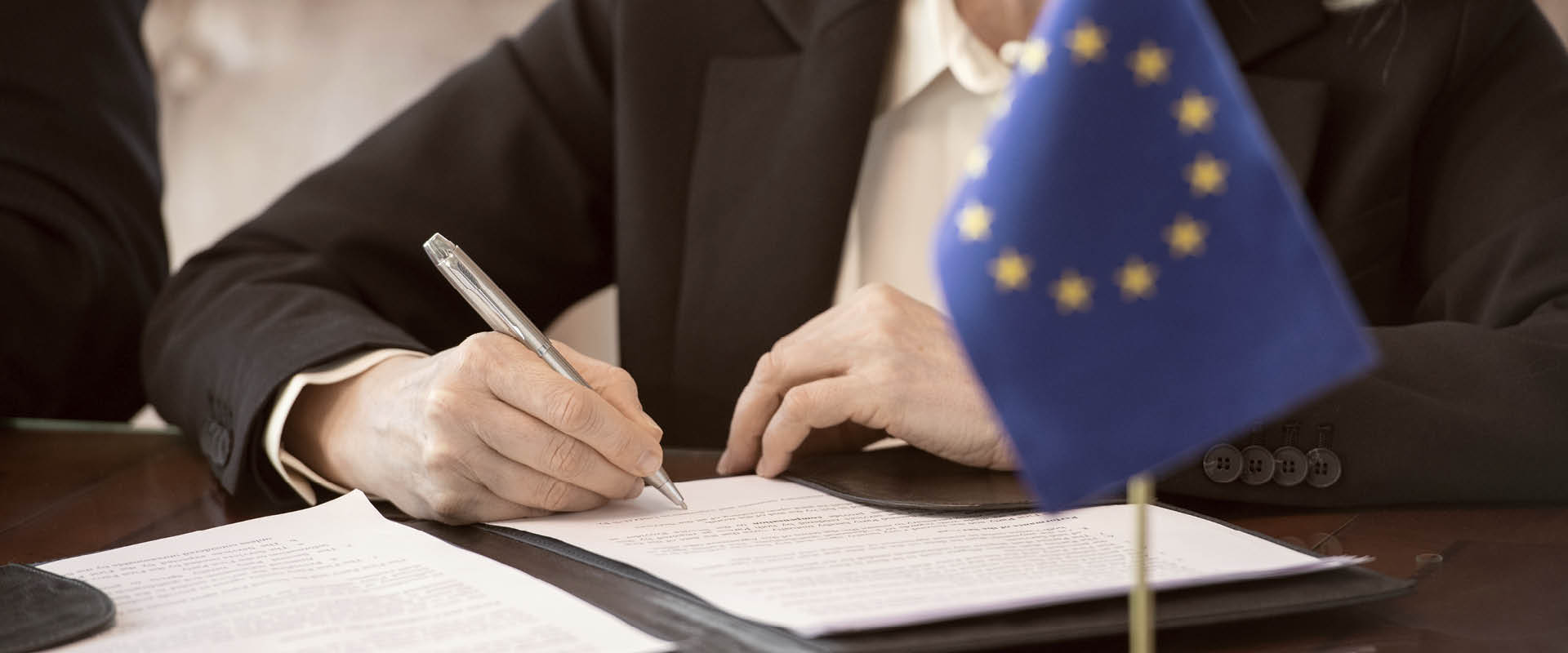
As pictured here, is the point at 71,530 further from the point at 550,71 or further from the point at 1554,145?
the point at 1554,145

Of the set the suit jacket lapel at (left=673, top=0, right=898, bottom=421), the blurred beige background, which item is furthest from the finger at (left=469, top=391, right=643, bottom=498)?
the blurred beige background

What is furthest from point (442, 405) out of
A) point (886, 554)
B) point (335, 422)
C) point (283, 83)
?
point (283, 83)

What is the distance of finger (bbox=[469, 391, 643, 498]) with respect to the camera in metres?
0.69

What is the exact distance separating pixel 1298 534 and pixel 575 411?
40cm

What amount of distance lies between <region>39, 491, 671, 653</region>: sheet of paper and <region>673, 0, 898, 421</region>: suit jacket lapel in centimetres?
55

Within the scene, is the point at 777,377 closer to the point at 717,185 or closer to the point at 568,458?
the point at 568,458

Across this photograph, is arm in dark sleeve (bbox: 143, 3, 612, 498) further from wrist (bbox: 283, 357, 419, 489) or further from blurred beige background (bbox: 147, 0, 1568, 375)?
blurred beige background (bbox: 147, 0, 1568, 375)

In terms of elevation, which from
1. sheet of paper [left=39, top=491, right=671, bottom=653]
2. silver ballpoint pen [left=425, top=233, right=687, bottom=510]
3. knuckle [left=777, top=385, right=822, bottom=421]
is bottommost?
sheet of paper [left=39, top=491, right=671, bottom=653]

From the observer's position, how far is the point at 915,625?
18.9 inches

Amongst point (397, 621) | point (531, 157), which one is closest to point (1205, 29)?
point (397, 621)

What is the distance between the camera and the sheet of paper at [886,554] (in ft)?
1.63

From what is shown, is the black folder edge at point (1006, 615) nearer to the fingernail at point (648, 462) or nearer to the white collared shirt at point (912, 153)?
the fingernail at point (648, 462)

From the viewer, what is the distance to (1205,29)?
1.13 feet

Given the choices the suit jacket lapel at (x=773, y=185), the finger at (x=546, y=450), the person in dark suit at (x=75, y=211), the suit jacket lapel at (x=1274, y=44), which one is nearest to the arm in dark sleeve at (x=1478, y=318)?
the suit jacket lapel at (x=1274, y=44)
